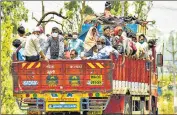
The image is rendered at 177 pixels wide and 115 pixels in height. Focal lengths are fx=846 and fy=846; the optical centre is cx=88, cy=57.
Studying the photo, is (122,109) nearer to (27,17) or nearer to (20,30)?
(20,30)

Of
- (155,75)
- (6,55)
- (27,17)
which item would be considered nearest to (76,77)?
(155,75)

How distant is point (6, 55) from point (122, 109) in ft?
24.8

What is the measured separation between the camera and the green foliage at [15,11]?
Result: 91.5ft

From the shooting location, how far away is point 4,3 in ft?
90.6

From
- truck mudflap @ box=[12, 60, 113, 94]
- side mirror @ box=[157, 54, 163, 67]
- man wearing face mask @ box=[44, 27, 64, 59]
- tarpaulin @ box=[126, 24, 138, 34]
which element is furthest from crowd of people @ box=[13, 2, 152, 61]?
side mirror @ box=[157, 54, 163, 67]

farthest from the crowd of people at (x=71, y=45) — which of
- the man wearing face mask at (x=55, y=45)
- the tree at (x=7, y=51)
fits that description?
the tree at (x=7, y=51)

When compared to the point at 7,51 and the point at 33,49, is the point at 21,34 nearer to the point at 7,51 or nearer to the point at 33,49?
the point at 33,49

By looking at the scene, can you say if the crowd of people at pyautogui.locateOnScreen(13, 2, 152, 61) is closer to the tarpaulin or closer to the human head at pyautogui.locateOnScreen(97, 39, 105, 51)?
the human head at pyautogui.locateOnScreen(97, 39, 105, 51)

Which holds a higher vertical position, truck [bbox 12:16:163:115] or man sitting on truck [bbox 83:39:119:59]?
man sitting on truck [bbox 83:39:119:59]

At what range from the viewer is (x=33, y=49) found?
18328 millimetres

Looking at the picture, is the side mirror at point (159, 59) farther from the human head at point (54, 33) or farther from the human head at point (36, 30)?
the human head at point (36, 30)

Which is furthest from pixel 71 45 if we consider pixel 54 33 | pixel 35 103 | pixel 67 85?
pixel 35 103

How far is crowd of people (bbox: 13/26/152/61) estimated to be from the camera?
18328mm

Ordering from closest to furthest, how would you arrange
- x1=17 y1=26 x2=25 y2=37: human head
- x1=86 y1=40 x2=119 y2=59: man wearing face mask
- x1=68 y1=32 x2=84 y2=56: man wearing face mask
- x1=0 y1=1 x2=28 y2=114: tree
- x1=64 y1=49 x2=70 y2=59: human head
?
x1=86 y1=40 x2=119 y2=59: man wearing face mask, x1=17 y1=26 x2=25 y2=37: human head, x1=64 y1=49 x2=70 y2=59: human head, x1=68 y1=32 x2=84 y2=56: man wearing face mask, x1=0 y1=1 x2=28 y2=114: tree
